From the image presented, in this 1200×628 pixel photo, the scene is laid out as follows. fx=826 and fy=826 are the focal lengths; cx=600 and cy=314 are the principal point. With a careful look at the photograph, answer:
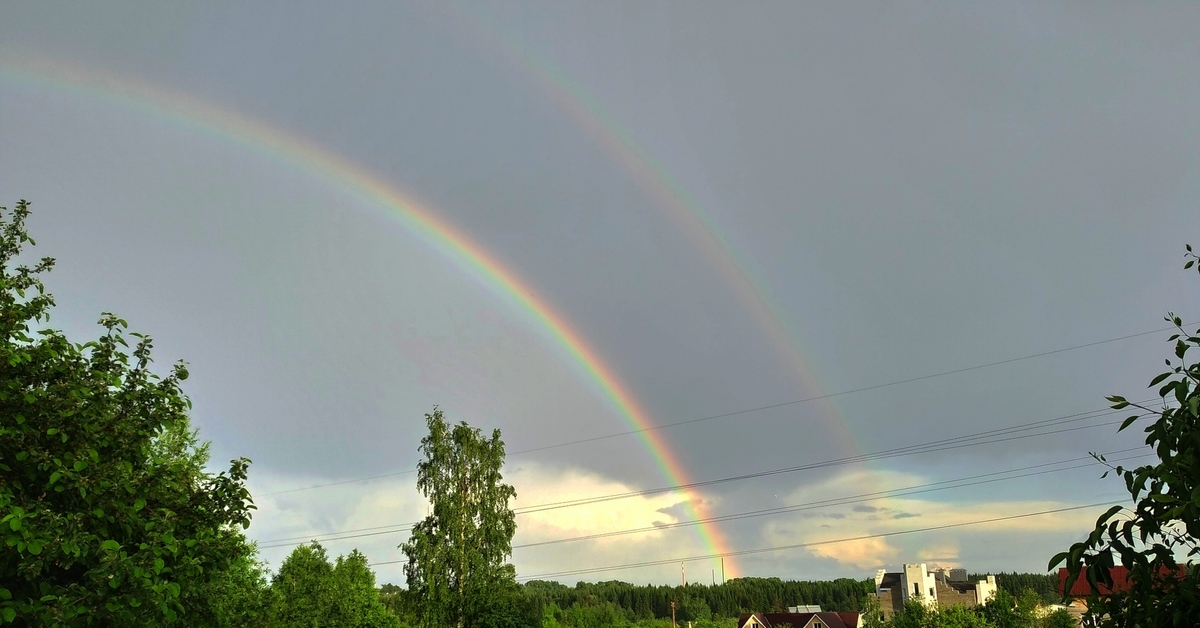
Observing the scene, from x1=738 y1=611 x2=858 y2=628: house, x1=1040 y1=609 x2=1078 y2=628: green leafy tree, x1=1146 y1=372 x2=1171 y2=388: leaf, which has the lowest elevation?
x1=738 y1=611 x2=858 y2=628: house

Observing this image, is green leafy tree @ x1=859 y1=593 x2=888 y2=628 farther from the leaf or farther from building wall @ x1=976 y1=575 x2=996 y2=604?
the leaf

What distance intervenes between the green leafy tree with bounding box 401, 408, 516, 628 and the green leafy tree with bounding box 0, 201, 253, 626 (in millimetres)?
42458

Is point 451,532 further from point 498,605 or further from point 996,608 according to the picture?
point 996,608

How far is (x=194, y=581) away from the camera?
944 centimetres

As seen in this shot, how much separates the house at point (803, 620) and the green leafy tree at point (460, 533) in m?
64.0

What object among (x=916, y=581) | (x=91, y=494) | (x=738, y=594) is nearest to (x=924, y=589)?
(x=916, y=581)

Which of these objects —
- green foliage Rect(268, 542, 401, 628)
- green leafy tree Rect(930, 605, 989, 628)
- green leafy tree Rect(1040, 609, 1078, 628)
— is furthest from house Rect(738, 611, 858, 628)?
green foliage Rect(268, 542, 401, 628)

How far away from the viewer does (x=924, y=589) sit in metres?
108

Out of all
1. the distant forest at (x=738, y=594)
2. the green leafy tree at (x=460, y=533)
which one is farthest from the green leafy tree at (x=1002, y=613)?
the distant forest at (x=738, y=594)

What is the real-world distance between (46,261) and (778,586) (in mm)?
190552

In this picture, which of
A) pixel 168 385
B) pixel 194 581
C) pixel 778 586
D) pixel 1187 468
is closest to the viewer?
pixel 1187 468

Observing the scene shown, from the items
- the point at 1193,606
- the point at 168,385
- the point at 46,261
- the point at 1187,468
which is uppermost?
the point at 46,261

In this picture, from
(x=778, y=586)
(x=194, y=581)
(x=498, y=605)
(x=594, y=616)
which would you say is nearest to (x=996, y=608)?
(x=594, y=616)

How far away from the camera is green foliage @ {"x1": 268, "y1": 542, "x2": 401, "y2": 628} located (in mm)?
56656
